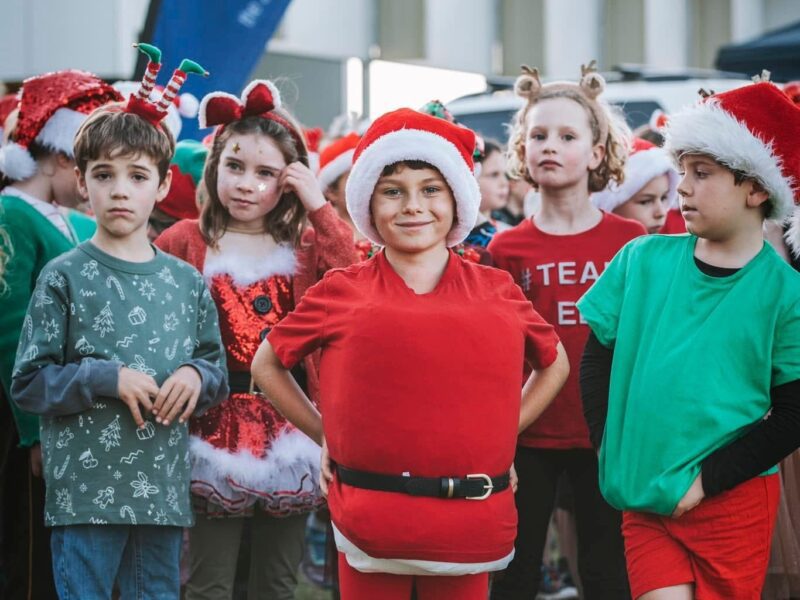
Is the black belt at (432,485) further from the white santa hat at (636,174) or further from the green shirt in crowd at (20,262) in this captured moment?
the white santa hat at (636,174)

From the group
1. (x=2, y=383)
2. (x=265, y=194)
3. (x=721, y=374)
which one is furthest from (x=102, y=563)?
(x=721, y=374)

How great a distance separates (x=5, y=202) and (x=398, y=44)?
11700 mm

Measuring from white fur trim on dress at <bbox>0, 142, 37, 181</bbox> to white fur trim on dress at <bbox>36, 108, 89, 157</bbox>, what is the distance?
0.24 ft

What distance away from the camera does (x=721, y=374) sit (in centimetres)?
300

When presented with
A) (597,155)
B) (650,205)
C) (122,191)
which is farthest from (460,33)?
(122,191)

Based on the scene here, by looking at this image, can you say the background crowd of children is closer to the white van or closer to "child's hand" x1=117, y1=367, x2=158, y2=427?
"child's hand" x1=117, y1=367, x2=158, y2=427

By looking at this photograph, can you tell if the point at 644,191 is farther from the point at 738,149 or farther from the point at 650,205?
the point at 738,149

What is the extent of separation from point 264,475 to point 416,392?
3.24ft

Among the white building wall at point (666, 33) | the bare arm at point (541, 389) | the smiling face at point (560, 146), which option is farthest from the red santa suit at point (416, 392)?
the white building wall at point (666, 33)

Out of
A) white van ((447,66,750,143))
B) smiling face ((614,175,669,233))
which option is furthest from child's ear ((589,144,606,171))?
white van ((447,66,750,143))

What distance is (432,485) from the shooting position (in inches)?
110

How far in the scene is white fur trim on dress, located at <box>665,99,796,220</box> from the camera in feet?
9.95

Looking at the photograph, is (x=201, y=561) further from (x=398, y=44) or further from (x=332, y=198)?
(x=398, y=44)

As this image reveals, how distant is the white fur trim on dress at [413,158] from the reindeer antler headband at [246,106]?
36.3 inches
